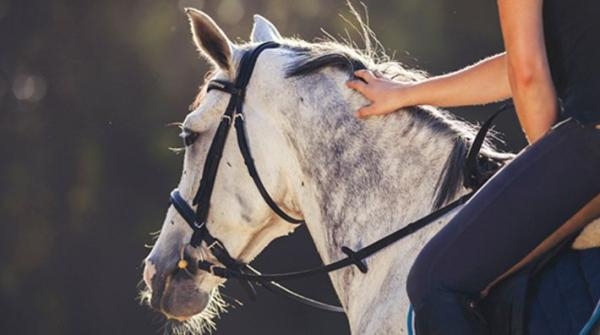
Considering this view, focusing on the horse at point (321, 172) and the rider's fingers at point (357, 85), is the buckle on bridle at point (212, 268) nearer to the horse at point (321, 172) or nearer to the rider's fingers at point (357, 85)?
the horse at point (321, 172)

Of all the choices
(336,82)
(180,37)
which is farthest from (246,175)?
(180,37)

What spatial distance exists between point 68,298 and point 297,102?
22.2ft

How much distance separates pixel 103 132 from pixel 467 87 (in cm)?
702

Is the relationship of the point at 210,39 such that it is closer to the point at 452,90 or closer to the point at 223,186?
the point at 223,186

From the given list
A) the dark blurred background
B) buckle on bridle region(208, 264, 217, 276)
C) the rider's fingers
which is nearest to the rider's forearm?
the rider's fingers

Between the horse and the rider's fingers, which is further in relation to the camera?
the rider's fingers

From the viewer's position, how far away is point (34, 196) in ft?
32.5

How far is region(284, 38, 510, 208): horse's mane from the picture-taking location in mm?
3041

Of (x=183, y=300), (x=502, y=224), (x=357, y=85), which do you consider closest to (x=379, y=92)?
(x=357, y=85)

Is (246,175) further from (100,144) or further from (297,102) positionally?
(100,144)

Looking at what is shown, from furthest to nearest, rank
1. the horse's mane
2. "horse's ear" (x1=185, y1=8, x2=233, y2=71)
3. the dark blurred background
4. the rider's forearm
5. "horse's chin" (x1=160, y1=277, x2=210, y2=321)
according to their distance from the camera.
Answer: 1. the dark blurred background
2. "horse's chin" (x1=160, y1=277, x2=210, y2=321)
3. "horse's ear" (x1=185, y1=8, x2=233, y2=71)
4. the rider's forearm
5. the horse's mane

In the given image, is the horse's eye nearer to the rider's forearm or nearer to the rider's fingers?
the rider's fingers

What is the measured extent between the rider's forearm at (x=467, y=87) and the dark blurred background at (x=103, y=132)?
5.70 meters

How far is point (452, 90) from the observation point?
3199mm
